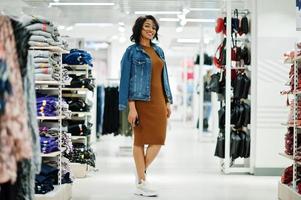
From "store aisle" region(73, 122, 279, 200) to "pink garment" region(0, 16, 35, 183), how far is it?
324 cm

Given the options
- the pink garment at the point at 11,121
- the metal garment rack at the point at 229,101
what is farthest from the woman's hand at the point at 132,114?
the pink garment at the point at 11,121

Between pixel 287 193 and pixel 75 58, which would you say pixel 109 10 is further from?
pixel 287 193

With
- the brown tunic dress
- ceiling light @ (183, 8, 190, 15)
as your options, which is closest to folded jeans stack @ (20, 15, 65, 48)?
the brown tunic dress

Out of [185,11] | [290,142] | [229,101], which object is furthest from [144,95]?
[185,11]

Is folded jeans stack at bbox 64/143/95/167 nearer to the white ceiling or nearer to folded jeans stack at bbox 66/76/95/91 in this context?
folded jeans stack at bbox 66/76/95/91

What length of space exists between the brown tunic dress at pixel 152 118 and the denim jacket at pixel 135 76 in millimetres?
76

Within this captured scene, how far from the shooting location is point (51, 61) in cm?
518

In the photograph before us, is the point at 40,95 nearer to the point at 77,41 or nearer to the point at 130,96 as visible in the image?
the point at 130,96

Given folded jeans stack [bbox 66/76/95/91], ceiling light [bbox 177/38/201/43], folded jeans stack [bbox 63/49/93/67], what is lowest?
folded jeans stack [bbox 66/76/95/91]

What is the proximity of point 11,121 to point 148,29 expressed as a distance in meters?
3.51

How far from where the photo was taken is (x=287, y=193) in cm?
546

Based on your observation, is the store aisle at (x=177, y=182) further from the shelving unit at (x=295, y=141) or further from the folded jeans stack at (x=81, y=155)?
the shelving unit at (x=295, y=141)

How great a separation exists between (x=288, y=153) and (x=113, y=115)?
234 inches

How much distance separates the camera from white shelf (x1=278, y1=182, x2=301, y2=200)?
17.0 ft
